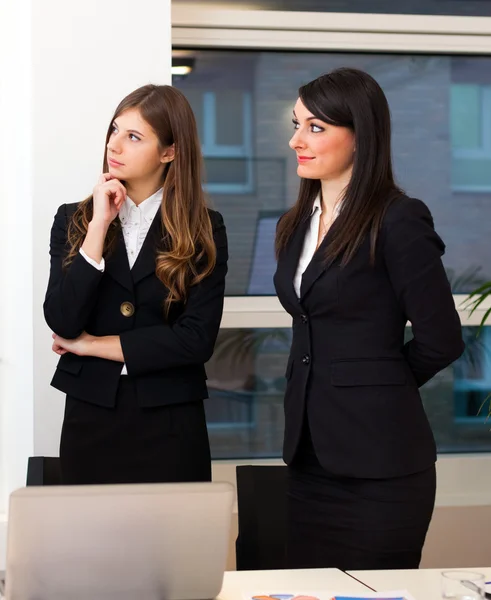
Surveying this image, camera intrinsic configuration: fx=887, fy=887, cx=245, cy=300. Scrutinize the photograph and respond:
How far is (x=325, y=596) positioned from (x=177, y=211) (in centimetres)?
124

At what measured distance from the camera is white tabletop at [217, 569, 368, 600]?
177 centimetres

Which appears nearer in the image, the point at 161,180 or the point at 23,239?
the point at 161,180

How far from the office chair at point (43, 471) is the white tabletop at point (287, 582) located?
78 cm

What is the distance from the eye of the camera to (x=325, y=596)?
1717mm

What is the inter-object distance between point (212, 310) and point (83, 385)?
16.6 inches

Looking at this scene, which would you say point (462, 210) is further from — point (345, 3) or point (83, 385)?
point (83, 385)

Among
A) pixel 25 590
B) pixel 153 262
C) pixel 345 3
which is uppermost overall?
Answer: pixel 345 3

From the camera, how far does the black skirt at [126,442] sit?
98.3 inches

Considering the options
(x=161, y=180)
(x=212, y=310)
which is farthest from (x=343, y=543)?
(x=161, y=180)

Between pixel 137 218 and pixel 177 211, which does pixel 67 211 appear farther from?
pixel 177 211

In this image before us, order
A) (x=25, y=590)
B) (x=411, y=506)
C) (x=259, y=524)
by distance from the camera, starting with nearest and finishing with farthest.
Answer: (x=25, y=590) → (x=411, y=506) → (x=259, y=524)

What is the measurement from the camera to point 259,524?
7.94 ft

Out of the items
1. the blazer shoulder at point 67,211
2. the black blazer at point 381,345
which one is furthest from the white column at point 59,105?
the black blazer at point 381,345

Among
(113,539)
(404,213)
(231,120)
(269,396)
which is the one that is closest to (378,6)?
(231,120)
